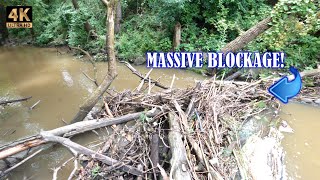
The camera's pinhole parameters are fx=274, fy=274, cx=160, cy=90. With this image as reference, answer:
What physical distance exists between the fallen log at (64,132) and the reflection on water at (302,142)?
90.5 inches

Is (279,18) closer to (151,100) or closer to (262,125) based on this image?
(262,125)

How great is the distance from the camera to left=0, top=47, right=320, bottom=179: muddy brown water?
4.40 metres

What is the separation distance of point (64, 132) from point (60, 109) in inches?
105

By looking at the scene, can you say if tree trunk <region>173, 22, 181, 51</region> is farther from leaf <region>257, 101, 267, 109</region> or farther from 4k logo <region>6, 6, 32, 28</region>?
4k logo <region>6, 6, 32, 28</region>

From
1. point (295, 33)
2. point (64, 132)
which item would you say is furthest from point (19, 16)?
point (295, 33)

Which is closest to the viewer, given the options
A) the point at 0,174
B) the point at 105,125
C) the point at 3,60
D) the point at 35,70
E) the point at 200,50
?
the point at 0,174

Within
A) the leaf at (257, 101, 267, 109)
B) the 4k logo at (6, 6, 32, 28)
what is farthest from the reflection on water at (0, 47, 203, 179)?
the leaf at (257, 101, 267, 109)

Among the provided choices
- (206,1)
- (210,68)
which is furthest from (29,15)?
(210,68)

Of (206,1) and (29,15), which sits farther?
(29,15)

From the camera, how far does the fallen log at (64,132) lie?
3598 millimetres

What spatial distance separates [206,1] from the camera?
9.69 m

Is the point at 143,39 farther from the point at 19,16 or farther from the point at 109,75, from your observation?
the point at 19,16

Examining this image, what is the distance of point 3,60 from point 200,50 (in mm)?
8860

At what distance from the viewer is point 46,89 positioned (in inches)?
311
